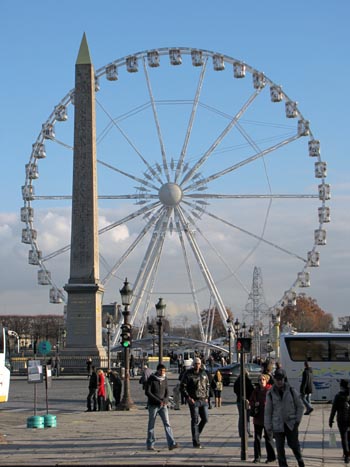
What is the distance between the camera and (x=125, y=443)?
601 inches

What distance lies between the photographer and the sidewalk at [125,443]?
12891mm

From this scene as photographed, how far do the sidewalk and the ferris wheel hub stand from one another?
24874 mm

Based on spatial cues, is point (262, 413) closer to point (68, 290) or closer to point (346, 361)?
point (346, 361)

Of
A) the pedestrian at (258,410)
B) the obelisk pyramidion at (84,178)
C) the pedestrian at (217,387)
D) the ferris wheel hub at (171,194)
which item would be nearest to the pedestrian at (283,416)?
the pedestrian at (258,410)

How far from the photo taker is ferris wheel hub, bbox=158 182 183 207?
4625 cm

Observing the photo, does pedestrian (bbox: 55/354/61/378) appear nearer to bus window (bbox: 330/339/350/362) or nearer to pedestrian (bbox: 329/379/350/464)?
bus window (bbox: 330/339/350/362)

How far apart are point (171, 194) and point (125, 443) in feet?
103

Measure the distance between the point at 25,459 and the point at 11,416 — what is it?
10057 millimetres

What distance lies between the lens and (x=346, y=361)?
98.6ft

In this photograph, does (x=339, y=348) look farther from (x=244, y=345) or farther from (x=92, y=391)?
(x=244, y=345)

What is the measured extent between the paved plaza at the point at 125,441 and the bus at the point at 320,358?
14.9 ft

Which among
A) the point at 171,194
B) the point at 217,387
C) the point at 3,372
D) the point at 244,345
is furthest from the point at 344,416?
the point at 171,194

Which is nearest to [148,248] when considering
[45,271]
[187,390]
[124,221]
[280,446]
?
[124,221]

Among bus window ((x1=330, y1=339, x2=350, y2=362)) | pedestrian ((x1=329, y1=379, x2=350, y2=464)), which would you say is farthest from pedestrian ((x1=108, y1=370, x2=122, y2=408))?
pedestrian ((x1=329, y1=379, x2=350, y2=464))
